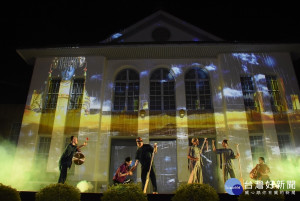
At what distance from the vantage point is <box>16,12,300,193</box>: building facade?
1370cm

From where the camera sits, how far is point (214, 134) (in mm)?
14195

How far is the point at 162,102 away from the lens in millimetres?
15148

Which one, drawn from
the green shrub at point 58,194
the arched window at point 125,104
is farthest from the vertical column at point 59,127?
the green shrub at point 58,194

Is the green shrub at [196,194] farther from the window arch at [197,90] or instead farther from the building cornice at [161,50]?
the building cornice at [161,50]

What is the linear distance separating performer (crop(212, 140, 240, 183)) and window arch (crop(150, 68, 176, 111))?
142 inches

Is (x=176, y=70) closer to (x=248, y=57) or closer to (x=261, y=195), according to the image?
(x=248, y=57)

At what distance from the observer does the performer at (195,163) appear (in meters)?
13.2

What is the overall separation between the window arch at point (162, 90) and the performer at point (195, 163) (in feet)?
8.57

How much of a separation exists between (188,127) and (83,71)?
7.16 metres

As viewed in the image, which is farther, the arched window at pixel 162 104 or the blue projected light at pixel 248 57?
the blue projected light at pixel 248 57

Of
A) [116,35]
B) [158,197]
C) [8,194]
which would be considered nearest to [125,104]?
Answer: [116,35]

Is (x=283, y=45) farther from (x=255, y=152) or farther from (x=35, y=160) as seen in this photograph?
(x=35, y=160)

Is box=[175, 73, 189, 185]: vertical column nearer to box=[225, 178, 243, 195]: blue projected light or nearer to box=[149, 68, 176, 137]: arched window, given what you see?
box=[149, 68, 176, 137]: arched window

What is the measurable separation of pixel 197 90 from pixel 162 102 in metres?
2.26
